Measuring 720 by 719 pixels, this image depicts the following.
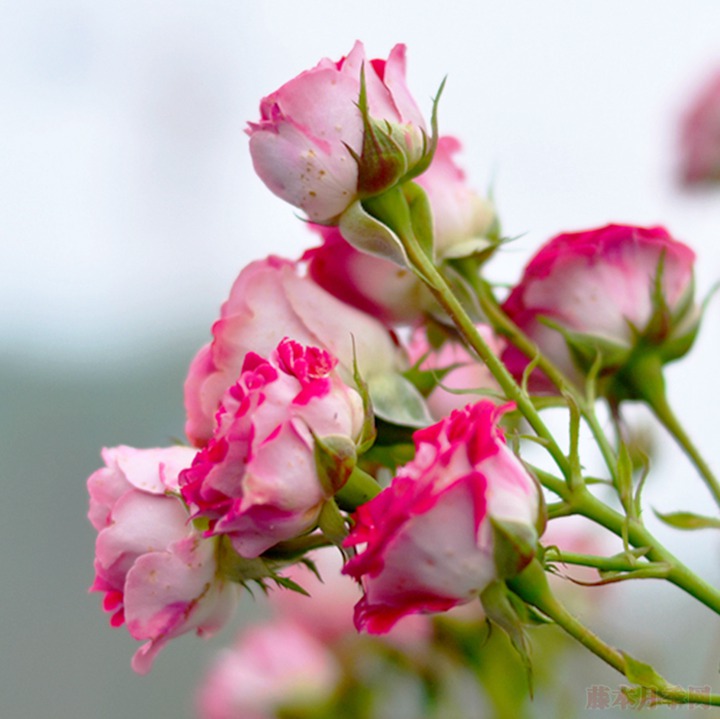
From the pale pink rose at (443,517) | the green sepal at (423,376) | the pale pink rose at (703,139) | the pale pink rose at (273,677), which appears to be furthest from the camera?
the pale pink rose at (703,139)

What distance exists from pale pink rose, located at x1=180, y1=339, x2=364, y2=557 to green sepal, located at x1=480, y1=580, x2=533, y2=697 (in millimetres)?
47

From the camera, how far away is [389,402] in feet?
0.99

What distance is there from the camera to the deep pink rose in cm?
35

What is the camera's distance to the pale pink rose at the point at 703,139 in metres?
0.89

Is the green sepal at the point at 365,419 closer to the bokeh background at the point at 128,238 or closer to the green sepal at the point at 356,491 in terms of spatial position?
the green sepal at the point at 356,491

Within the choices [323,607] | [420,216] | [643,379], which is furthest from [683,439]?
[323,607]

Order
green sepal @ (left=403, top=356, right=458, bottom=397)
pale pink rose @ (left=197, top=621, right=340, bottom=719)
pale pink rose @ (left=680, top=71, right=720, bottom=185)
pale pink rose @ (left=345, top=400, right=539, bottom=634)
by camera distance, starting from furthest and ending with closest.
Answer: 1. pale pink rose @ (left=680, top=71, right=720, bottom=185)
2. pale pink rose @ (left=197, top=621, right=340, bottom=719)
3. green sepal @ (left=403, top=356, right=458, bottom=397)
4. pale pink rose @ (left=345, top=400, right=539, bottom=634)

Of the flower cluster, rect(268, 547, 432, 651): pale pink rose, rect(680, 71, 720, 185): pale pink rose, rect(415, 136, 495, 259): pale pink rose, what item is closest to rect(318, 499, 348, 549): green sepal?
the flower cluster

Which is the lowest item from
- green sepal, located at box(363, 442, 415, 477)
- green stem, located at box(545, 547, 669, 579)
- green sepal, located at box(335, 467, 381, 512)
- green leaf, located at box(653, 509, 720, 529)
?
green leaf, located at box(653, 509, 720, 529)

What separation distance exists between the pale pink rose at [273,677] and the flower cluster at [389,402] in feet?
1.20

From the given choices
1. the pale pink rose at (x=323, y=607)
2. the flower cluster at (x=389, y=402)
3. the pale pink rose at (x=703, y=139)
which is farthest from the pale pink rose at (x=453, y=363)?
the pale pink rose at (x=703, y=139)

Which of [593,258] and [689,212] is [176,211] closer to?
[689,212]

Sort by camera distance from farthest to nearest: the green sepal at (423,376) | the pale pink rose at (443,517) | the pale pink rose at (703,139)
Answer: the pale pink rose at (703,139)
the green sepal at (423,376)
the pale pink rose at (443,517)

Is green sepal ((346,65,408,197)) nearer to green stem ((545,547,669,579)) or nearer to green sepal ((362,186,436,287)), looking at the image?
green sepal ((362,186,436,287))
